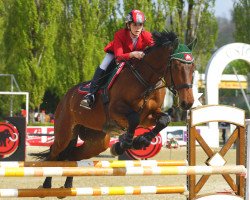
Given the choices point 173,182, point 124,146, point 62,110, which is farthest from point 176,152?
point 124,146

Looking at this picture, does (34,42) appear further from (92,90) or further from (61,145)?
(92,90)

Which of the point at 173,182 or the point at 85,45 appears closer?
the point at 173,182

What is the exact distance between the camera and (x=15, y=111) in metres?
31.4

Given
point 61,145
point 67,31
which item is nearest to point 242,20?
point 67,31

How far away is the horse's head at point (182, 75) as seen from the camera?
17.4 ft

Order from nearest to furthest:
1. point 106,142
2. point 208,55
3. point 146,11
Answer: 1. point 106,142
2. point 146,11
3. point 208,55

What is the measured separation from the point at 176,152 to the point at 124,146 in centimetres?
1115

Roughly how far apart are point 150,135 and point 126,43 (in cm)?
103

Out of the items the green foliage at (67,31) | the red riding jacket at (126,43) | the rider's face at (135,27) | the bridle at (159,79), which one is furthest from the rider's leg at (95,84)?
the green foliage at (67,31)

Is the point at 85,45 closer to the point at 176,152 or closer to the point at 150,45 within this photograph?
the point at 176,152

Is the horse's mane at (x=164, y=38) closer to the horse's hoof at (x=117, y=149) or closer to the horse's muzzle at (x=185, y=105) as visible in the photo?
the horse's muzzle at (x=185, y=105)

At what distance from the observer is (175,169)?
5102 millimetres

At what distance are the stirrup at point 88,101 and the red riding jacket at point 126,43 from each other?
0.56 metres

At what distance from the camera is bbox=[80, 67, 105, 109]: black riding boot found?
626cm
